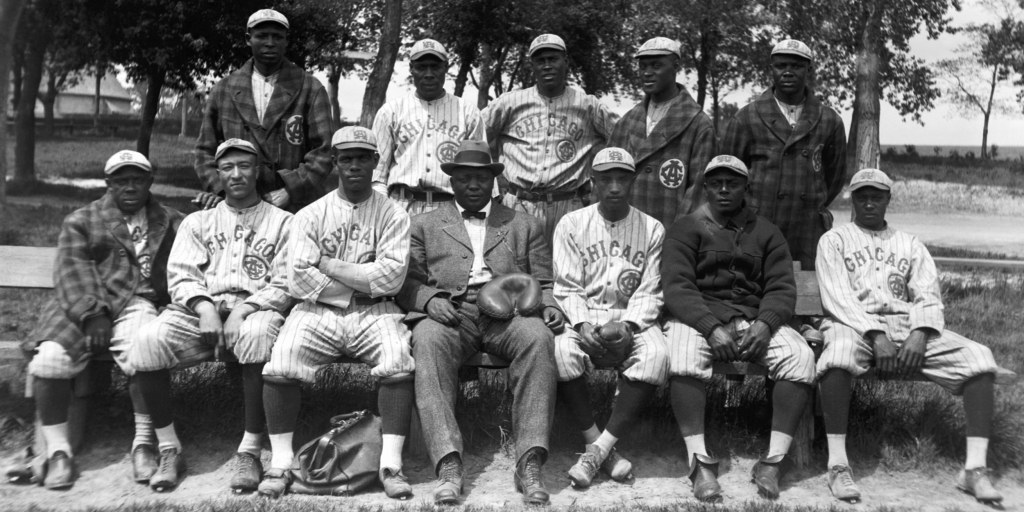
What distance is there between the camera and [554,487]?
4.51 metres

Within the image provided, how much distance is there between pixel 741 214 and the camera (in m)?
4.90

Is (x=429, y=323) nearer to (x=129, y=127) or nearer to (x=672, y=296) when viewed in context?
(x=672, y=296)

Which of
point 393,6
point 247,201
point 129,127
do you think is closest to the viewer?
point 247,201

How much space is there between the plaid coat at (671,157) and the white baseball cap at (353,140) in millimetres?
1592

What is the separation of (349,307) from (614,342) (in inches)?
53.7

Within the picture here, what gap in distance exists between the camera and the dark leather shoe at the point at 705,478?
4344 millimetres

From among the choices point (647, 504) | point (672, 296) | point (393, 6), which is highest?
point (393, 6)

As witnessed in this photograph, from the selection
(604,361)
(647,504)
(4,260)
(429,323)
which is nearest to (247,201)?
(429,323)

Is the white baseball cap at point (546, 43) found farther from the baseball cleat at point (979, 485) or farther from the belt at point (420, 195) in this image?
the baseball cleat at point (979, 485)

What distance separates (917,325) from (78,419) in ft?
14.2

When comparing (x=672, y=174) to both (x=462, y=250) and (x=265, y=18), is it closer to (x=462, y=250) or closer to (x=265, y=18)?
(x=462, y=250)

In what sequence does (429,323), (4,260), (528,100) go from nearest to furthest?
(429,323) < (4,260) < (528,100)

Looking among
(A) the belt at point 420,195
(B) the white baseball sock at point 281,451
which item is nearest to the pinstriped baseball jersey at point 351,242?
(A) the belt at point 420,195

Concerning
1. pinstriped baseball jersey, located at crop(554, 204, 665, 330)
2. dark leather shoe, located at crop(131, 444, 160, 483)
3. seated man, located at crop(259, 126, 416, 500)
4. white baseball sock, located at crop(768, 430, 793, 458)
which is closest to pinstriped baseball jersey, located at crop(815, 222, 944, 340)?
white baseball sock, located at crop(768, 430, 793, 458)
